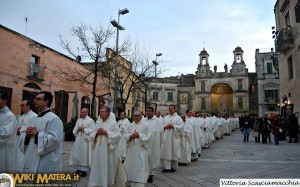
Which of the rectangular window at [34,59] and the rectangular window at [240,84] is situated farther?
the rectangular window at [240,84]

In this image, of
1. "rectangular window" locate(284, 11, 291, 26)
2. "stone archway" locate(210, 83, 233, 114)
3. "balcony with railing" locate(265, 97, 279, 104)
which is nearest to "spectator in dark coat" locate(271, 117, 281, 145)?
"rectangular window" locate(284, 11, 291, 26)

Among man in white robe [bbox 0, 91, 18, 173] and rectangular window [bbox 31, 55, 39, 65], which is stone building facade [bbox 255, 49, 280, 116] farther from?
man in white robe [bbox 0, 91, 18, 173]

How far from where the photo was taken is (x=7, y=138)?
5.11 m

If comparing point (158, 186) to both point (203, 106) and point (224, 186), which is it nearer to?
point (224, 186)

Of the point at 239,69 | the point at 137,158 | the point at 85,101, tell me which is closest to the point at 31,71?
the point at 85,101

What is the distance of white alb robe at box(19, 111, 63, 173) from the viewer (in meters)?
4.15

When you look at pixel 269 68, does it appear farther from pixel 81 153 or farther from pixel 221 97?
pixel 81 153

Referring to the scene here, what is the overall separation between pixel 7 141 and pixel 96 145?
1.75 metres

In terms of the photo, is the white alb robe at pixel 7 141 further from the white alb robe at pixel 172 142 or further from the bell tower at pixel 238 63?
the bell tower at pixel 238 63

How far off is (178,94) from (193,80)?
15.3 feet

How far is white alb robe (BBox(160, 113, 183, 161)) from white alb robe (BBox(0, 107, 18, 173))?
Result: 467cm

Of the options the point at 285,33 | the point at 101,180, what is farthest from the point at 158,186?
the point at 285,33

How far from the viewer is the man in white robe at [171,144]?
8.79 m

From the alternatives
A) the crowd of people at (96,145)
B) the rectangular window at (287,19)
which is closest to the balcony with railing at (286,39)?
the rectangular window at (287,19)
